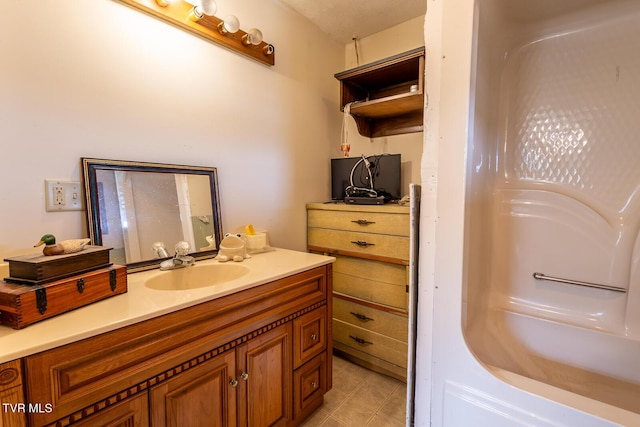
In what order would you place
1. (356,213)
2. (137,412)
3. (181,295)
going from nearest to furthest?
(137,412) < (181,295) < (356,213)

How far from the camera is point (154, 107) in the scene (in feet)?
4.29

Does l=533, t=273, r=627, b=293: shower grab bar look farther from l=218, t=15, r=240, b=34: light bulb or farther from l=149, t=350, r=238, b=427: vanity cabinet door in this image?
l=218, t=15, r=240, b=34: light bulb

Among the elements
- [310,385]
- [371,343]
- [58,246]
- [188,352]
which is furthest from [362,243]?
[58,246]

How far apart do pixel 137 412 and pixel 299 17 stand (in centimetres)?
233

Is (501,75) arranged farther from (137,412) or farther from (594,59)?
(137,412)

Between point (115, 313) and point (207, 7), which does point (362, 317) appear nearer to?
point (115, 313)

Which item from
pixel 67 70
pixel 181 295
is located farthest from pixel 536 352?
pixel 67 70

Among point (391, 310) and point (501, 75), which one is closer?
point (501, 75)

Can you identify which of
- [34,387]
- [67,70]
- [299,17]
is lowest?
[34,387]

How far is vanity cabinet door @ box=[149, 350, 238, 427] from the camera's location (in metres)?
0.85

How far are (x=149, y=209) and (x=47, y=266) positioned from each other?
1.81 feet

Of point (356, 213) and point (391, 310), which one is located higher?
point (356, 213)

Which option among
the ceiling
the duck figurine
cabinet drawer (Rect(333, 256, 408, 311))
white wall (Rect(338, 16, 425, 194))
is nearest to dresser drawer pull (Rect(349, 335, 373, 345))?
cabinet drawer (Rect(333, 256, 408, 311))

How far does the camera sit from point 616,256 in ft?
3.78
